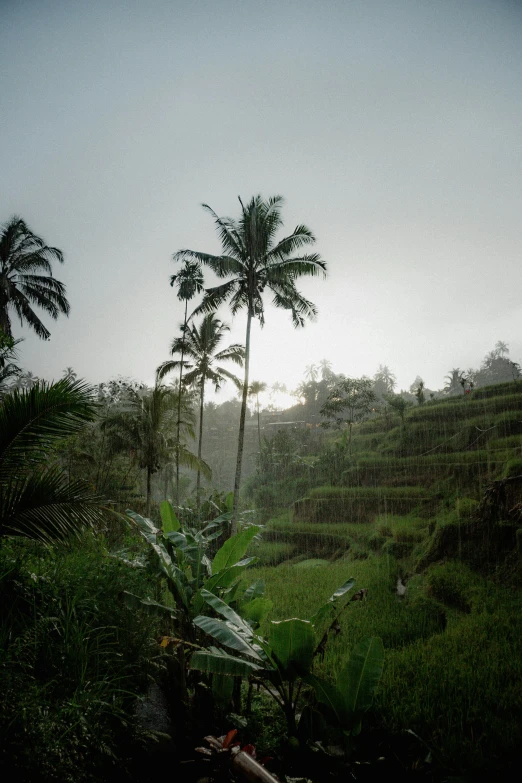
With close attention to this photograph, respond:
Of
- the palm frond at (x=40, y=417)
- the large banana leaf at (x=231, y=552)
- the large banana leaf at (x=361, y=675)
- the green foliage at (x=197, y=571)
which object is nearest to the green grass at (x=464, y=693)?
the large banana leaf at (x=361, y=675)

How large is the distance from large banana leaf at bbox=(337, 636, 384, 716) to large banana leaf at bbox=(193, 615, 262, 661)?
787 millimetres

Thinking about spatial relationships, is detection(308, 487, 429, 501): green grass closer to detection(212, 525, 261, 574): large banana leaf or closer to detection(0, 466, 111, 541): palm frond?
detection(212, 525, 261, 574): large banana leaf

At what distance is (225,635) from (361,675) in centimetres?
121

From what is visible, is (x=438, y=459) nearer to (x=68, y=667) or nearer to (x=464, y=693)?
(x=464, y=693)

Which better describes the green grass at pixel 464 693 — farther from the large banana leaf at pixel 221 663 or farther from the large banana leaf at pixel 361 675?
the large banana leaf at pixel 221 663

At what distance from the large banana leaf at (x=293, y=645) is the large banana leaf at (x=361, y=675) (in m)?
0.33

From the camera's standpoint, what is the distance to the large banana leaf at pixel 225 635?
346cm

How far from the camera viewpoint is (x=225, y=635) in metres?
3.51

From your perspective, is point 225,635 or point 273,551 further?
point 273,551

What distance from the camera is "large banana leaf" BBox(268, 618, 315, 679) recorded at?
3.40m

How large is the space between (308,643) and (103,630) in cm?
218

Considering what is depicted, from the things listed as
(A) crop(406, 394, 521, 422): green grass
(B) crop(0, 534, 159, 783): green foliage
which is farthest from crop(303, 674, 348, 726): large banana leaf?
(A) crop(406, 394, 521, 422): green grass

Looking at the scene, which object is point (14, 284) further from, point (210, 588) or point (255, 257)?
point (210, 588)

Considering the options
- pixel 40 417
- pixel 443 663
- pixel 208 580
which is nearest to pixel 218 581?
pixel 208 580
